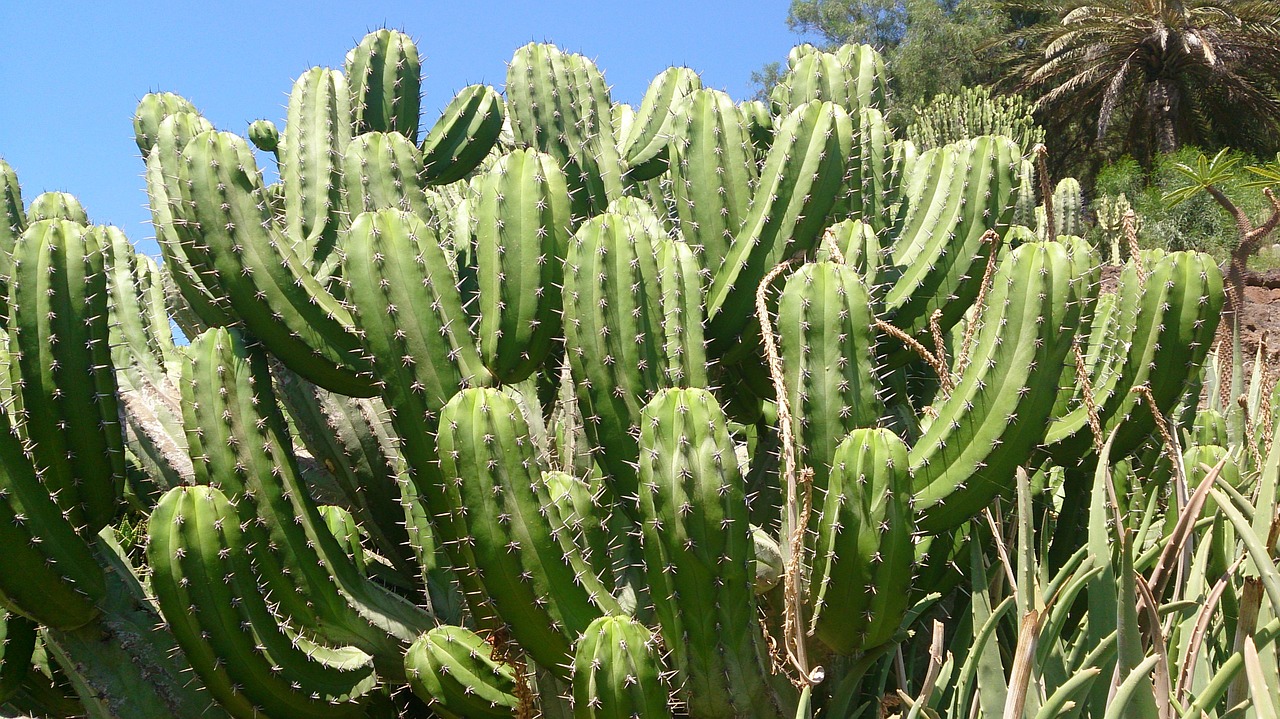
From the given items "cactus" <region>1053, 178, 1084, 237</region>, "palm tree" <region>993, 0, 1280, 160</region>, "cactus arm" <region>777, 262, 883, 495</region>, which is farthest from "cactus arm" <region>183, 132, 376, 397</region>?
"palm tree" <region>993, 0, 1280, 160</region>

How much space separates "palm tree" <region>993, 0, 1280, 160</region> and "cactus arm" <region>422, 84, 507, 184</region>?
19.6 metres

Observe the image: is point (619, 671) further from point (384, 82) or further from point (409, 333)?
point (384, 82)

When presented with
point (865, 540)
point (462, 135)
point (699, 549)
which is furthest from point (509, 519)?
point (462, 135)

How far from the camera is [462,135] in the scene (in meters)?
3.93

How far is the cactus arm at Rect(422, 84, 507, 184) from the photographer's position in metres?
3.89

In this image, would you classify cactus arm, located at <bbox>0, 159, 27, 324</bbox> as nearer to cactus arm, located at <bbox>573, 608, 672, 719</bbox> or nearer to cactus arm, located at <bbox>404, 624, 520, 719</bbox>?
cactus arm, located at <bbox>404, 624, 520, 719</bbox>

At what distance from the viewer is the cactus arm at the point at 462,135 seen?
12.8ft

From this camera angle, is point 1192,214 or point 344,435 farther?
point 1192,214

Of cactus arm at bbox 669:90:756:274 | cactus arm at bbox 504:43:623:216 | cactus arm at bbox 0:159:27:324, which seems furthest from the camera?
cactus arm at bbox 504:43:623:216

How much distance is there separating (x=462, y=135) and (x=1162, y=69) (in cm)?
2145

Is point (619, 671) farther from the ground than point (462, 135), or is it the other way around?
point (462, 135)

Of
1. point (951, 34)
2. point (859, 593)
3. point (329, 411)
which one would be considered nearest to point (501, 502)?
point (859, 593)

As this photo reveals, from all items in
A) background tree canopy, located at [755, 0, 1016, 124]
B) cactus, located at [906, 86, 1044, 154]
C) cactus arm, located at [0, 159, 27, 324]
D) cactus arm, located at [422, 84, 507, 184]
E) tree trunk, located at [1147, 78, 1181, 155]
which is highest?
background tree canopy, located at [755, 0, 1016, 124]

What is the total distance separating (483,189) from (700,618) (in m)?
1.25
